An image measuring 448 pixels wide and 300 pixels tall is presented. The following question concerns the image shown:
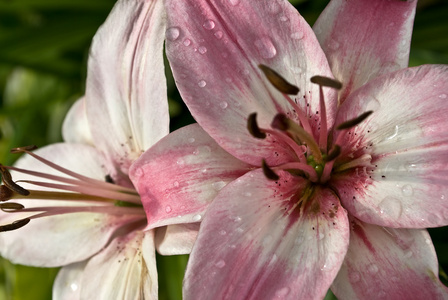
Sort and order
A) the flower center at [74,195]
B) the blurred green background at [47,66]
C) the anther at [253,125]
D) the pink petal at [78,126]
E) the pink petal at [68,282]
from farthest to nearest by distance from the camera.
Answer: the blurred green background at [47,66], the pink petal at [78,126], the pink petal at [68,282], the flower center at [74,195], the anther at [253,125]

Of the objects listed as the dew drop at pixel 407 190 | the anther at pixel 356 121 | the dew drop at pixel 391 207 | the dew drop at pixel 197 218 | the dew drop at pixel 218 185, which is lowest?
the dew drop at pixel 391 207

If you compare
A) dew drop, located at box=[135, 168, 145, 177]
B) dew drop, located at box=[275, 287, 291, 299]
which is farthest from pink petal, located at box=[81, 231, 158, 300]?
dew drop, located at box=[275, 287, 291, 299]

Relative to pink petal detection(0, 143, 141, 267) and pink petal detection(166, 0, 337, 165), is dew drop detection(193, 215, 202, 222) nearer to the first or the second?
pink petal detection(166, 0, 337, 165)

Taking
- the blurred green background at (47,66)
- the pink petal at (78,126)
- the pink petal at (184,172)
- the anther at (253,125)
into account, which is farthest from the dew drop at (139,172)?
the blurred green background at (47,66)

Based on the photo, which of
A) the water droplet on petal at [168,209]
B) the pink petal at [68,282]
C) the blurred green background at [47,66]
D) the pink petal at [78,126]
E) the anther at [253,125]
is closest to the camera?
the anther at [253,125]

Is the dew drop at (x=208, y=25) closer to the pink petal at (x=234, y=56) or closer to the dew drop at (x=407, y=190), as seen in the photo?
the pink petal at (x=234, y=56)

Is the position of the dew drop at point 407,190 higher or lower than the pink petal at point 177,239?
lower
